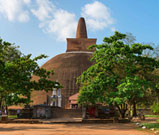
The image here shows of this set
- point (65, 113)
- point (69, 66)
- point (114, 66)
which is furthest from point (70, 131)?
point (69, 66)

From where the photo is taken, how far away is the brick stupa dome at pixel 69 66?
41562mm

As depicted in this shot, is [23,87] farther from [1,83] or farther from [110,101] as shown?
[110,101]

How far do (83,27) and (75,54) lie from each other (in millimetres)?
13616

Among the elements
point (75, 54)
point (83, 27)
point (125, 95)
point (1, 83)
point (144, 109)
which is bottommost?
point (144, 109)

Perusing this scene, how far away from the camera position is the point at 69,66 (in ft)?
152

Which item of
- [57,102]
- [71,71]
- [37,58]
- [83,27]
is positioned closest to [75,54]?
[71,71]

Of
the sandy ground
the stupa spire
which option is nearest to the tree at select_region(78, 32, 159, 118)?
the sandy ground

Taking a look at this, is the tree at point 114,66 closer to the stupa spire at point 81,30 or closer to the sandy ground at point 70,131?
the sandy ground at point 70,131

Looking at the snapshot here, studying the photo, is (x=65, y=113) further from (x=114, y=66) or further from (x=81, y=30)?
(x=81, y=30)

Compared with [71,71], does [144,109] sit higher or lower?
lower

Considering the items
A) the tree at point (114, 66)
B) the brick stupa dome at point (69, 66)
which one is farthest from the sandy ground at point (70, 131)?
the brick stupa dome at point (69, 66)

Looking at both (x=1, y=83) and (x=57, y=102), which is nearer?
(x=1, y=83)

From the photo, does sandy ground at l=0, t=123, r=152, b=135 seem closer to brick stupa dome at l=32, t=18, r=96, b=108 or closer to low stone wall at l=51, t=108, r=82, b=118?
low stone wall at l=51, t=108, r=82, b=118

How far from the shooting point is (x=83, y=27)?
202 feet
